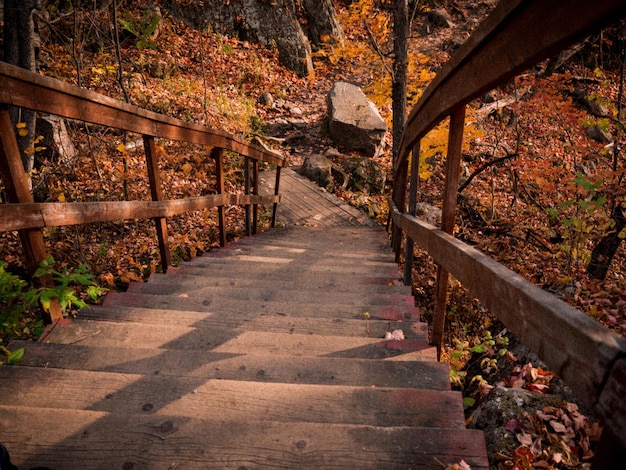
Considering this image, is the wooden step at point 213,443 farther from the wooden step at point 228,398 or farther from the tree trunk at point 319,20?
the tree trunk at point 319,20

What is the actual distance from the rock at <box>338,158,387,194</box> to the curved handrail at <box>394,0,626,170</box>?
A: 8.51 metres

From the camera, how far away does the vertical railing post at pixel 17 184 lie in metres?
1.88

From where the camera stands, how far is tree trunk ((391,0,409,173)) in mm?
7363

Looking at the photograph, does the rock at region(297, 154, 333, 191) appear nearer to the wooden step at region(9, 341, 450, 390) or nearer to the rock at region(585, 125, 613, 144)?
the wooden step at region(9, 341, 450, 390)

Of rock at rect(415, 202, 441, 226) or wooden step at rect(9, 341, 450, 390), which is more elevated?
rock at rect(415, 202, 441, 226)

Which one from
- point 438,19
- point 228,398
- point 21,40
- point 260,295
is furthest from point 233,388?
point 438,19

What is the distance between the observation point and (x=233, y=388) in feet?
5.37

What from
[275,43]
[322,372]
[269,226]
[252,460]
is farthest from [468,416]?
[275,43]

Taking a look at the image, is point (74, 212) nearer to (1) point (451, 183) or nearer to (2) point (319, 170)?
(1) point (451, 183)

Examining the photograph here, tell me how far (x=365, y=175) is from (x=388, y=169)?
3.18 feet

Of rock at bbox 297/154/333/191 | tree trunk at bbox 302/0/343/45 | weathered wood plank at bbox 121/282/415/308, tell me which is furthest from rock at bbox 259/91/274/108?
weathered wood plank at bbox 121/282/415/308

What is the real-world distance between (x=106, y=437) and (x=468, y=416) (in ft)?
8.21

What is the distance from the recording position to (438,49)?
16031 mm

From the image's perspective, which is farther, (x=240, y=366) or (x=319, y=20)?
(x=319, y=20)
